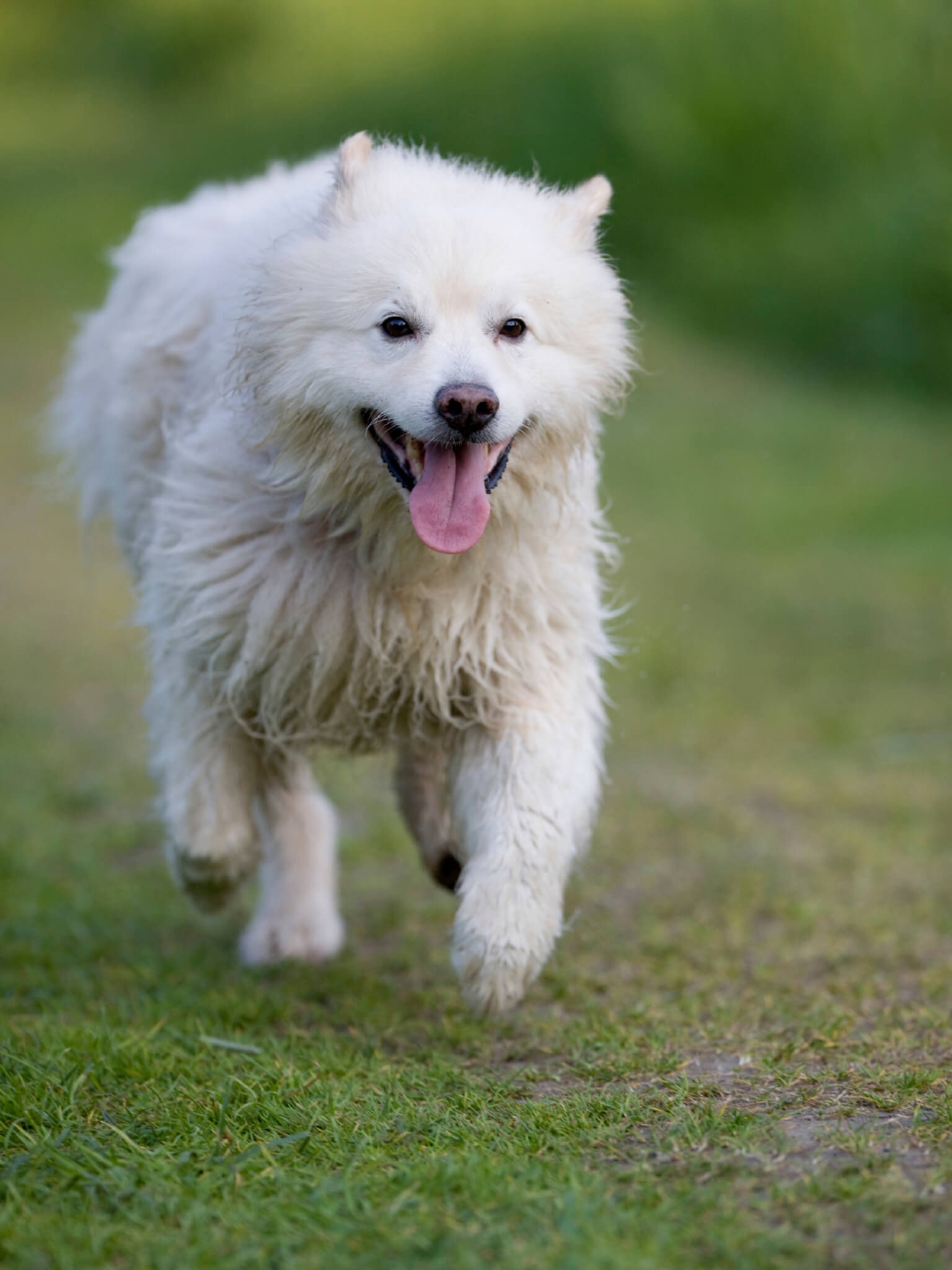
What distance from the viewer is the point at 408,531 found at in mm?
4160

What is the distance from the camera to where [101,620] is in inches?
444

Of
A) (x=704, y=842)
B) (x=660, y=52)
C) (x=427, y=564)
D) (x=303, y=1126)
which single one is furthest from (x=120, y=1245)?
(x=660, y=52)

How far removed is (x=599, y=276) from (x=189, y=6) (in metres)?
28.4

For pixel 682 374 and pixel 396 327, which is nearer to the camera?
pixel 396 327

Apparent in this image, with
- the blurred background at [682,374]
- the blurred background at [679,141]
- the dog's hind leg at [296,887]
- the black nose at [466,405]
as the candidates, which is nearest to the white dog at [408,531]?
the black nose at [466,405]

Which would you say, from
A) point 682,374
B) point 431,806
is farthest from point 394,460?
point 682,374

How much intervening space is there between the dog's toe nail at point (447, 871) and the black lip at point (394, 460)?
1222 millimetres

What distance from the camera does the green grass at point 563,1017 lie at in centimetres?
288

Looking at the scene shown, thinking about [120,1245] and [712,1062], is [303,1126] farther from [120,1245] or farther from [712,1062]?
[712,1062]

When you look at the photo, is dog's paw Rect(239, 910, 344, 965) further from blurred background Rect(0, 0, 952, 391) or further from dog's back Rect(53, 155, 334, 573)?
blurred background Rect(0, 0, 952, 391)

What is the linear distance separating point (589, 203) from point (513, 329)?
58 cm

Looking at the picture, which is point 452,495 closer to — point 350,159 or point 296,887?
point 350,159

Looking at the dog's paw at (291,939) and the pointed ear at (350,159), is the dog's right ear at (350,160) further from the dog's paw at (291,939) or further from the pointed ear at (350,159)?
the dog's paw at (291,939)

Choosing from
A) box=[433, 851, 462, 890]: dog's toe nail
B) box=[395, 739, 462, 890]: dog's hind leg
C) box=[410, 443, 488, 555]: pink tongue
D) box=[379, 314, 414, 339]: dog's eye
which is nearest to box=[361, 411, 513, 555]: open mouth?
box=[410, 443, 488, 555]: pink tongue
